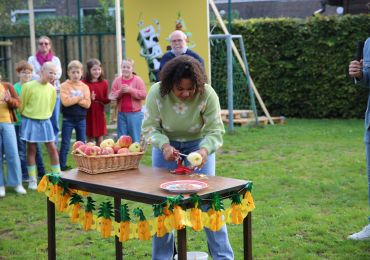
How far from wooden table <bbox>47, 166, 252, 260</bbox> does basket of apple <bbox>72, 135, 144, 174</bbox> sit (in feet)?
0.17

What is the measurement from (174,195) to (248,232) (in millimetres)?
720

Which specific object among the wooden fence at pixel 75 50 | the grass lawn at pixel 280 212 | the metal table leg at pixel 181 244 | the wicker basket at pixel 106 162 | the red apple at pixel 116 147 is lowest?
the grass lawn at pixel 280 212

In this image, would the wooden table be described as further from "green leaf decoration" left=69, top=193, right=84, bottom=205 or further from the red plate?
"green leaf decoration" left=69, top=193, right=84, bottom=205

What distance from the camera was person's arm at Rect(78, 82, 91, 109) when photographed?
8.28 m

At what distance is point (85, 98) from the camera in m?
8.31

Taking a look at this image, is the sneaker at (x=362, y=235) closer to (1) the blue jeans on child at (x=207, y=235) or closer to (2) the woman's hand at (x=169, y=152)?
(1) the blue jeans on child at (x=207, y=235)

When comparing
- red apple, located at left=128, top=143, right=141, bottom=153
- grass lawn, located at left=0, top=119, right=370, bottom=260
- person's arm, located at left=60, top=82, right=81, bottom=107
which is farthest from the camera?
person's arm, located at left=60, top=82, right=81, bottom=107

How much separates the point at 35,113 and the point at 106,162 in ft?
12.3

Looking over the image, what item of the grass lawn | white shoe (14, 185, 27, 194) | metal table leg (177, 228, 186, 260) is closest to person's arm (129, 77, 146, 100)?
the grass lawn

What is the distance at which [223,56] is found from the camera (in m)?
13.7

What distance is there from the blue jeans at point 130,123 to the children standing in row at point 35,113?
1.33 metres

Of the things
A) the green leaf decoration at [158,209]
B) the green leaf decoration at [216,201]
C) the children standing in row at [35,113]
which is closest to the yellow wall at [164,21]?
the children standing in row at [35,113]

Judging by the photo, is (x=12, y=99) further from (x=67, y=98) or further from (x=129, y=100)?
(x=129, y=100)

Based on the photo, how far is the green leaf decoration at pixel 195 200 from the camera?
3351 millimetres
